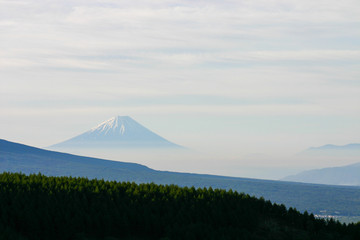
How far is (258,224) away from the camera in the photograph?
1983cm

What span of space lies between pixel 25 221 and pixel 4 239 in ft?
7.65

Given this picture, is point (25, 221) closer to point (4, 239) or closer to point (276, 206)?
point (4, 239)

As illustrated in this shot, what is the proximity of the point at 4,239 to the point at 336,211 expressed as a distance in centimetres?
16227

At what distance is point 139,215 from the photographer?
1812 centimetres

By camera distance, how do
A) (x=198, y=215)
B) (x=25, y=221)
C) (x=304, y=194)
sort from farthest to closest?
(x=304, y=194) → (x=198, y=215) → (x=25, y=221)

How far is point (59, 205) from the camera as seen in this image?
60.2 ft

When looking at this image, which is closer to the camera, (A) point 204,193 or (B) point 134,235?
(B) point 134,235

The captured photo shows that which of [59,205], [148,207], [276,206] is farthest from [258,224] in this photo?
[59,205]

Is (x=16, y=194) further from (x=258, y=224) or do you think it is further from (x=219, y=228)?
(x=258, y=224)

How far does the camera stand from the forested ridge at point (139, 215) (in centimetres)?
1721

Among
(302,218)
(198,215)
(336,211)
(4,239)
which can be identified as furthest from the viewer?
(336,211)

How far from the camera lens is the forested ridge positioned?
1721 cm

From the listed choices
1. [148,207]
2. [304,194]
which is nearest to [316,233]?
[148,207]

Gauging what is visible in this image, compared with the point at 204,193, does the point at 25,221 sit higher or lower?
lower
